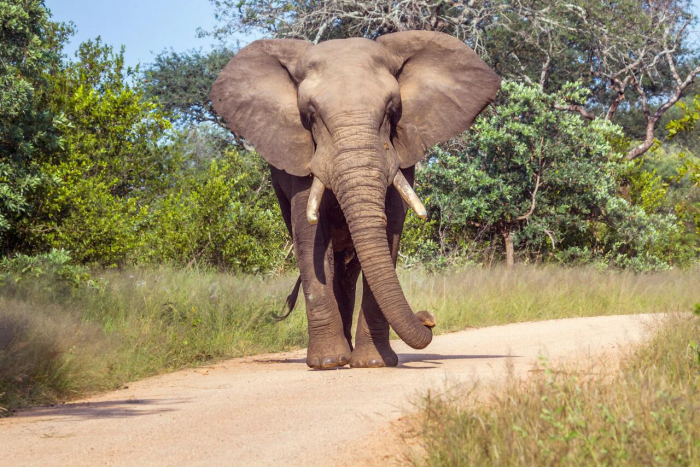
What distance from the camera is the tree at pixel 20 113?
10.1 metres

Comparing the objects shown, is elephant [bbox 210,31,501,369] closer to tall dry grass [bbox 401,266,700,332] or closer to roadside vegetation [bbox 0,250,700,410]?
roadside vegetation [bbox 0,250,700,410]

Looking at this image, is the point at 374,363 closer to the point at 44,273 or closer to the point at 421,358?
the point at 421,358

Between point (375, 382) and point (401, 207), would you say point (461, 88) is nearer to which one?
point (401, 207)

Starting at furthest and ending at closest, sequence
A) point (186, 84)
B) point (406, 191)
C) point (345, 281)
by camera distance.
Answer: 1. point (186, 84)
2. point (345, 281)
3. point (406, 191)

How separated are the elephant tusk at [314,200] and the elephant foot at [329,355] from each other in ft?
3.93

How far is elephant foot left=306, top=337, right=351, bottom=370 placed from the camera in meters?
8.43

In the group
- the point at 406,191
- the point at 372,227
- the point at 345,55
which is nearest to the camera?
the point at 372,227

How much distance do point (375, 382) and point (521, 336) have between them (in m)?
4.60

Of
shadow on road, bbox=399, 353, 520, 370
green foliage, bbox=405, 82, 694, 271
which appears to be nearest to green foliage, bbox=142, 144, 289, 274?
green foliage, bbox=405, 82, 694, 271

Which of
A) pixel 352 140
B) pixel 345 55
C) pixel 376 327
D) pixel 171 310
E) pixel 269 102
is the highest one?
pixel 345 55

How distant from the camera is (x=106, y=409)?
21.2 feet

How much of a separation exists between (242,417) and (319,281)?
273 cm

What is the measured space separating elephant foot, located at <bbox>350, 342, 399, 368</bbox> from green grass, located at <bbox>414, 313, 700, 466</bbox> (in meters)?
3.19

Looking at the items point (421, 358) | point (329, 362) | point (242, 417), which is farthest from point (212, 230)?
point (242, 417)
